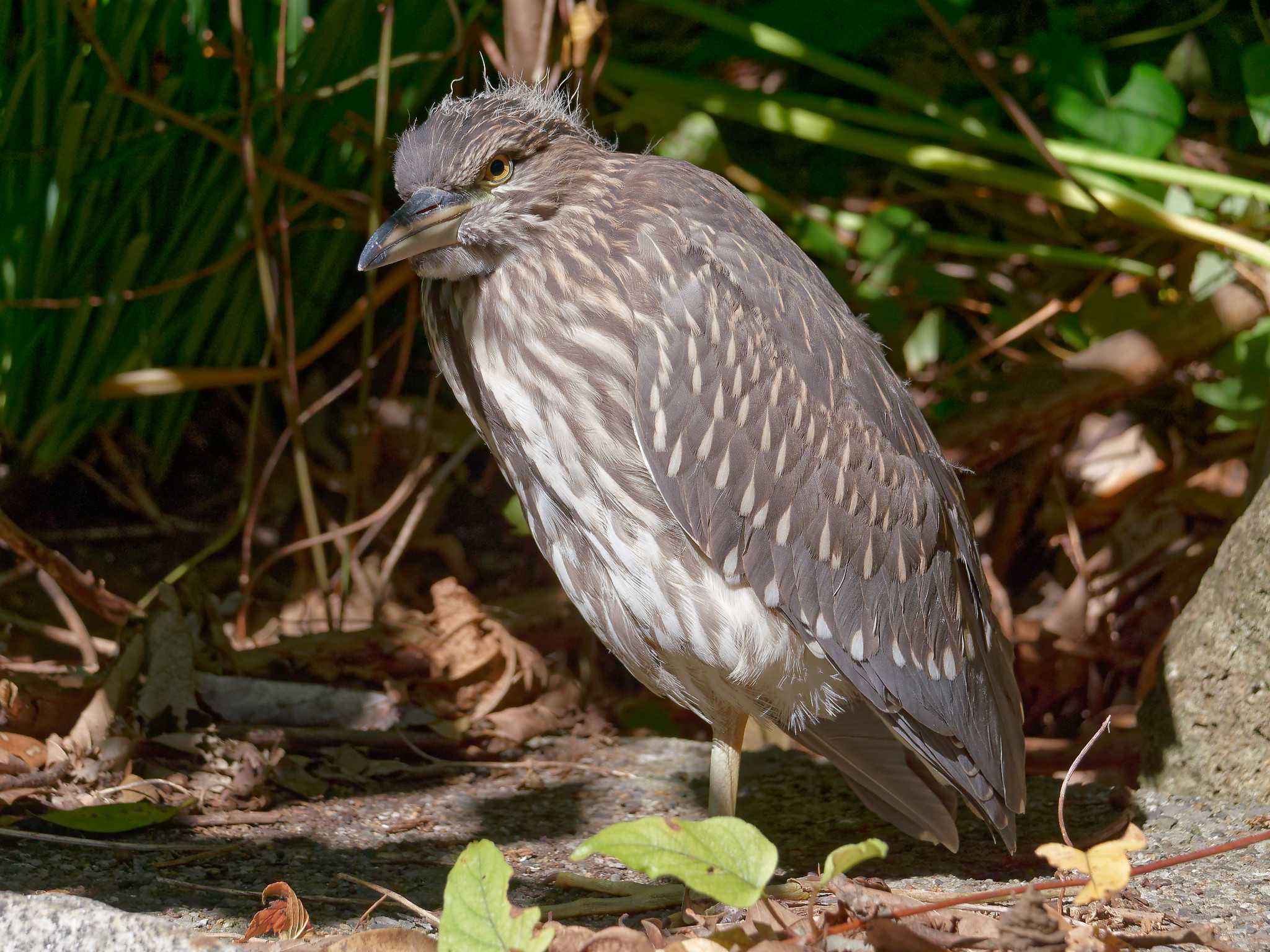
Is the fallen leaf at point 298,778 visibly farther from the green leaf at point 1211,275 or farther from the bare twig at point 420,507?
the green leaf at point 1211,275

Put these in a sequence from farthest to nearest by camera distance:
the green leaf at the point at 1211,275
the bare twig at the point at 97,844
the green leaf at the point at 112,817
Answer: the green leaf at the point at 1211,275
the green leaf at the point at 112,817
the bare twig at the point at 97,844

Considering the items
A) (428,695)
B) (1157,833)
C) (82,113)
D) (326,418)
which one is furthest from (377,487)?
(1157,833)

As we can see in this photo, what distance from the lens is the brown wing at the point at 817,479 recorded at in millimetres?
2410

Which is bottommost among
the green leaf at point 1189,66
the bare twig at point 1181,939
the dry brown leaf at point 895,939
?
the bare twig at point 1181,939

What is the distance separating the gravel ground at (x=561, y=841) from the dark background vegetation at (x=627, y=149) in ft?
2.04

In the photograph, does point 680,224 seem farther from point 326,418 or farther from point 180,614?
point 326,418

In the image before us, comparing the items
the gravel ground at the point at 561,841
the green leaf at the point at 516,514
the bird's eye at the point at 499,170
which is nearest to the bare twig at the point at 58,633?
the gravel ground at the point at 561,841

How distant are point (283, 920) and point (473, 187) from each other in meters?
1.45

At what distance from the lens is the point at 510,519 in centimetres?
361

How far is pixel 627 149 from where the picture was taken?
14.5 ft

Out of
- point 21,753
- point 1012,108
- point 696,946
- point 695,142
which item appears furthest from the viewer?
point 695,142

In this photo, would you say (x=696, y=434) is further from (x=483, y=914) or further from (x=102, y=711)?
(x=102, y=711)

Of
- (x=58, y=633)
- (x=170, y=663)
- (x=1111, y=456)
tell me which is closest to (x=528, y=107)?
(x=170, y=663)

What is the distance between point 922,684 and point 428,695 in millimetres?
1528
